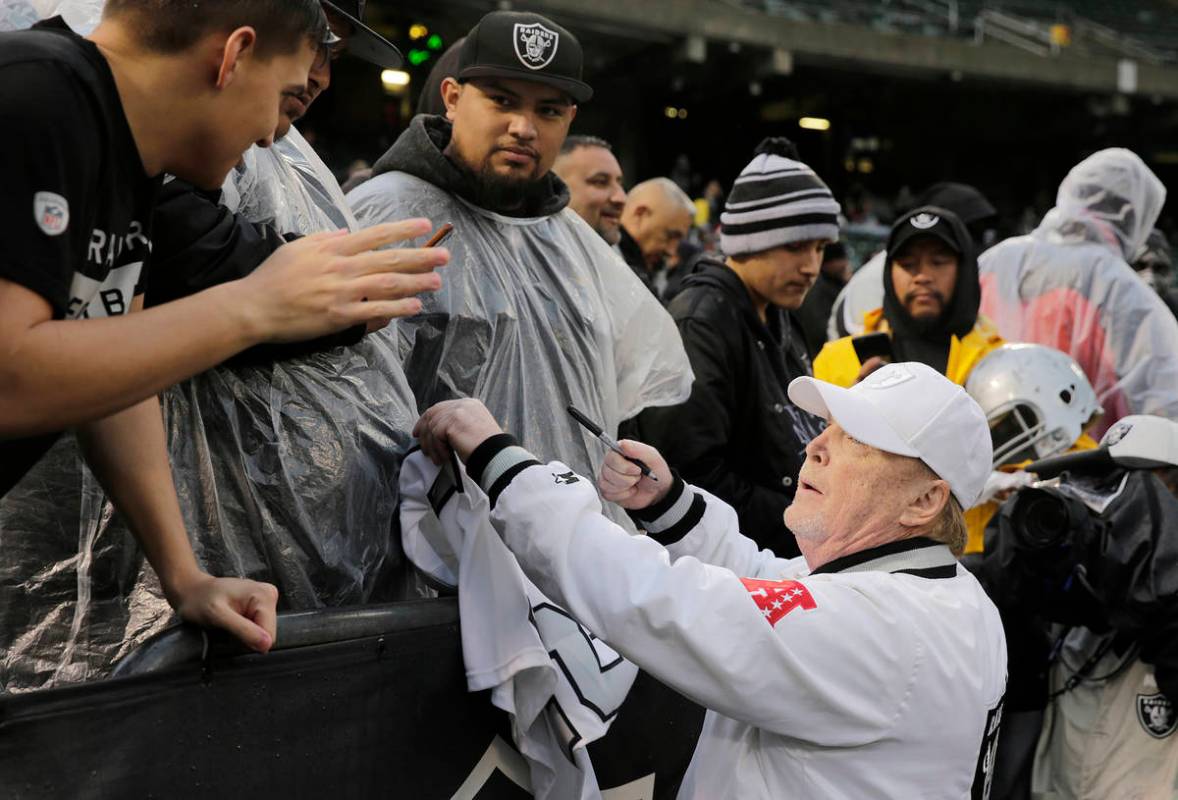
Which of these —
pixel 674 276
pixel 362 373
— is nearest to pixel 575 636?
pixel 362 373

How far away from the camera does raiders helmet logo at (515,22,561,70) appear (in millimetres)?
2996

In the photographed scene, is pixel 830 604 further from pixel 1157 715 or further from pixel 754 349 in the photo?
pixel 1157 715

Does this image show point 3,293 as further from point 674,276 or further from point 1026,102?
point 1026,102

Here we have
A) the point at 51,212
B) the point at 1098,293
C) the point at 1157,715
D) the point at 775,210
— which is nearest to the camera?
the point at 51,212

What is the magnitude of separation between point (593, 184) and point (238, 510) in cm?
388

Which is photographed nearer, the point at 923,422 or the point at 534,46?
the point at 923,422

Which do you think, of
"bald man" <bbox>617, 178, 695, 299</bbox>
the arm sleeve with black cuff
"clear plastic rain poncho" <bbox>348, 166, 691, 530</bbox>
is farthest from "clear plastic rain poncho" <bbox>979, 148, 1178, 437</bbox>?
the arm sleeve with black cuff

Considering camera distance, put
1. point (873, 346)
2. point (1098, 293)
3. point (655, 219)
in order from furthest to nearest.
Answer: point (655, 219)
point (1098, 293)
point (873, 346)

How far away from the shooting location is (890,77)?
74.3ft

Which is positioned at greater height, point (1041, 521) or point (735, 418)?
point (735, 418)

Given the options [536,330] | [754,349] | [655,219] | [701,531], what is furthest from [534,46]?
[655,219]

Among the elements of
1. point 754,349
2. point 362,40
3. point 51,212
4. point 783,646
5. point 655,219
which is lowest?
point 655,219

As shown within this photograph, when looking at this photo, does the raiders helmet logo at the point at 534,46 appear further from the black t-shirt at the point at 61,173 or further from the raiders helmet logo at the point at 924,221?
the raiders helmet logo at the point at 924,221

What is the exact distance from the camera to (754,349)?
3.95 metres
